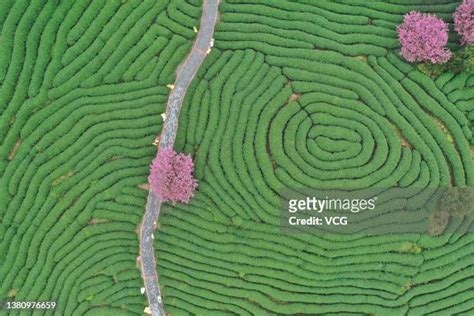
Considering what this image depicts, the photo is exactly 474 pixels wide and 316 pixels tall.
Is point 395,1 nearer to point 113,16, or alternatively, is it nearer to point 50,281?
point 113,16

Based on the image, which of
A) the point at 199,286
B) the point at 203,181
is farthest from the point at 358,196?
the point at 199,286

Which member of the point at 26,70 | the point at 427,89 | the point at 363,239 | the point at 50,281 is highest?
the point at 427,89

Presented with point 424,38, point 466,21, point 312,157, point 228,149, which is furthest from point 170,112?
point 466,21

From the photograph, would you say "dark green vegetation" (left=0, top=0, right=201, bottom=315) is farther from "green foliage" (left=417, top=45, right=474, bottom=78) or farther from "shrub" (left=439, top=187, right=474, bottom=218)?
"shrub" (left=439, top=187, right=474, bottom=218)

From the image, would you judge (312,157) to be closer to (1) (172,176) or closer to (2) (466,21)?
(1) (172,176)

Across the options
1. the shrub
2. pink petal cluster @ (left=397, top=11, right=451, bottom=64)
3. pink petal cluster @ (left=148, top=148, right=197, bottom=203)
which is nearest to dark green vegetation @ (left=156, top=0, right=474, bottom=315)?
the shrub

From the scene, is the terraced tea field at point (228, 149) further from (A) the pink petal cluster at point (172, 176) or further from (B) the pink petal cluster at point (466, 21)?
(B) the pink petal cluster at point (466, 21)
